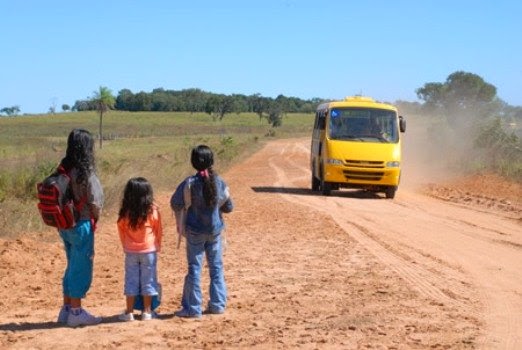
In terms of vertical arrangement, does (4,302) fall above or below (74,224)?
below

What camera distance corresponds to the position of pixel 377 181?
1992 centimetres

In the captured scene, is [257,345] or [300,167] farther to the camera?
[300,167]

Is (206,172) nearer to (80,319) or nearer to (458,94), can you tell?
(80,319)

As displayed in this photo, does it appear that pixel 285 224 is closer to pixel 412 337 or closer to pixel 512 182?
pixel 412 337

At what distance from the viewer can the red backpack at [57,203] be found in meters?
6.65

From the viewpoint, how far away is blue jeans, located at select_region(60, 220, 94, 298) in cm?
685

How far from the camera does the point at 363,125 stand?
20.6 meters

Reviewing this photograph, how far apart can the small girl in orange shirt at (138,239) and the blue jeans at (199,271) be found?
0.33 meters

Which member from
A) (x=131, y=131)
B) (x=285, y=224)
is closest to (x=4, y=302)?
(x=285, y=224)

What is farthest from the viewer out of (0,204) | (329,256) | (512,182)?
(512,182)

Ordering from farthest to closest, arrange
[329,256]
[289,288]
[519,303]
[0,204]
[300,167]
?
[300,167] < [0,204] < [329,256] < [289,288] < [519,303]

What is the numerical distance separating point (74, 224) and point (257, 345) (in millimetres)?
1887

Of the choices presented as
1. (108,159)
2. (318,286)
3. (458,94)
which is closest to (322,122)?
(318,286)

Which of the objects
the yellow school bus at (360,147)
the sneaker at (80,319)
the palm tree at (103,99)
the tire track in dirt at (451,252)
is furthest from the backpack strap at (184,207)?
the palm tree at (103,99)
